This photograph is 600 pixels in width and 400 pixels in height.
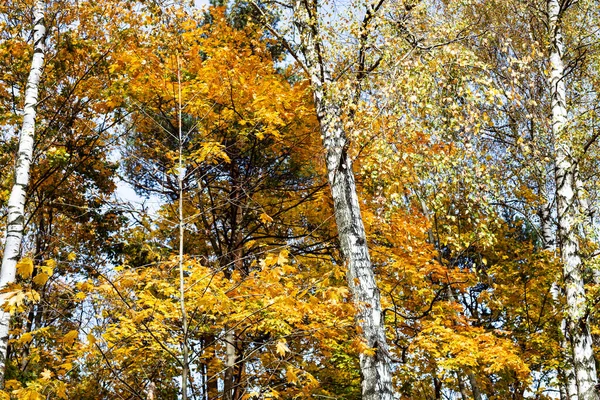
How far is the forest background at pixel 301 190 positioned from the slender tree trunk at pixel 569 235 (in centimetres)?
3

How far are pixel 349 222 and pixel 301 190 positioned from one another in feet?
11.6

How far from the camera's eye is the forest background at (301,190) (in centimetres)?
506

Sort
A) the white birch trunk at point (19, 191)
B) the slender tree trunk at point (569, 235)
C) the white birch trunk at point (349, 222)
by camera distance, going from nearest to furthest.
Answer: the white birch trunk at point (349, 222) → the white birch trunk at point (19, 191) → the slender tree trunk at point (569, 235)

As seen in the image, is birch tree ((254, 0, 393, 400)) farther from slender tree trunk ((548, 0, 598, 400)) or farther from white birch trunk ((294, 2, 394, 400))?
slender tree trunk ((548, 0, 598, 400))

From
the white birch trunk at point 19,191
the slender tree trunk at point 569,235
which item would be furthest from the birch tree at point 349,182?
the white birch trunk at point 19,191

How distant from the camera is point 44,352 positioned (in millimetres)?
9406

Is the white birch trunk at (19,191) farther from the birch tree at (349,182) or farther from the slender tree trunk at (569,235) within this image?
the slender tree trunk at (569,235)

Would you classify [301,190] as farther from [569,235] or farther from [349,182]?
[569,235]

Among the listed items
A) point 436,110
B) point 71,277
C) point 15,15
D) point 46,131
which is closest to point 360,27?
point 436,110

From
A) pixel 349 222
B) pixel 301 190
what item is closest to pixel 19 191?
pixel 349 222

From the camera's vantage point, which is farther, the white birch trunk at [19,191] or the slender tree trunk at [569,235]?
the slender tree trunk at [569,235]

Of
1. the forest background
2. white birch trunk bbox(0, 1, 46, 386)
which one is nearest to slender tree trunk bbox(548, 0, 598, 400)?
the forest background

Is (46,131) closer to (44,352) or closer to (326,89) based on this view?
(44,352)

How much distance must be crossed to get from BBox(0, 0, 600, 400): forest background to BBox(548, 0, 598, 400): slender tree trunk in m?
0.03
